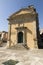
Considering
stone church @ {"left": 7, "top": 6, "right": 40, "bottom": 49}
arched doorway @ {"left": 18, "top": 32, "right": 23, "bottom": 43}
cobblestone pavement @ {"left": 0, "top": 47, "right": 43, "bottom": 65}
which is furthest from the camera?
arched doorway @ {"left": 18, "top": 32, "right": 23, "bottom": 43}

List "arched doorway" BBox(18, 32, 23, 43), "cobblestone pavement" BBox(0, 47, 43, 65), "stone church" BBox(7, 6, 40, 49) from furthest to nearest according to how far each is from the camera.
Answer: "arched doorway" BBox(18, 32, 23, 43) < "stone church" BBox(7, 6, 40, 49) < "cobblestone pavement" BBox(0, 47, 43, 65)

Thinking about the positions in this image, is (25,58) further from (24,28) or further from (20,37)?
(20,37)

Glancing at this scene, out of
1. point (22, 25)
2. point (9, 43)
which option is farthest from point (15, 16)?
point (9, 43)

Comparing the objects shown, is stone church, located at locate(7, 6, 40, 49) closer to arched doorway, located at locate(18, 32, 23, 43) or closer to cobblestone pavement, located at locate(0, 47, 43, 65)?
arched doorway, located at locate(18, 32, 23, 43)

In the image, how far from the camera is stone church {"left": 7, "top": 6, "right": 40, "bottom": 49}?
1847 cm

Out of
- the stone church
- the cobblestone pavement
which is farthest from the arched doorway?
the cobblestone pavement

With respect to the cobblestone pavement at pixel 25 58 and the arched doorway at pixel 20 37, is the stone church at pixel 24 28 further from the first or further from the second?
the cobblestone pavement at pixel 25 58

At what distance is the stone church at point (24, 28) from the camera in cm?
1847

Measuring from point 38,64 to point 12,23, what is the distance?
14321 mm

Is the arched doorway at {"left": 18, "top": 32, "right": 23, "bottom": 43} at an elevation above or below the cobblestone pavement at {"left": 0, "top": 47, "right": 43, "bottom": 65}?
above

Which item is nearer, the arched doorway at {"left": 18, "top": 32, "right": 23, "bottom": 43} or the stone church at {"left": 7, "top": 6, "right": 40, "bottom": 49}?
the stone church at {"left": 7, "top": 6, "right": 40, "bottom": 49}

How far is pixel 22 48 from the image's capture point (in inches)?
693

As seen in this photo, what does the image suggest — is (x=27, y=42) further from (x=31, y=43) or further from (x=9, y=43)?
(x=9, y=43)

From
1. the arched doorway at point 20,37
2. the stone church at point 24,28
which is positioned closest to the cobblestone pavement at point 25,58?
the stone church at point 24,28
